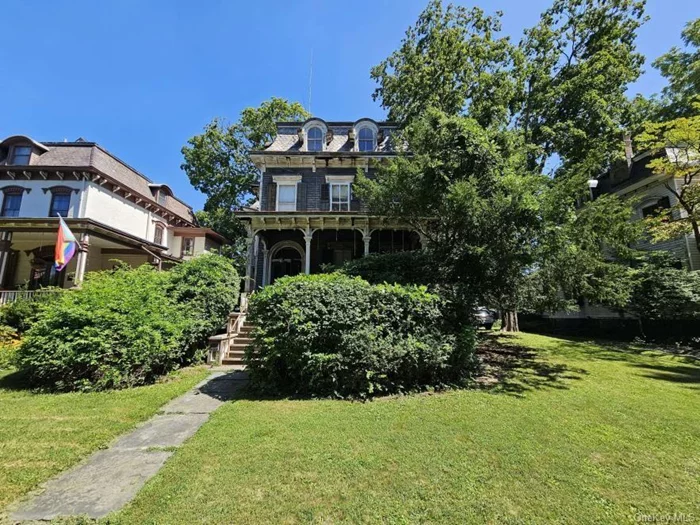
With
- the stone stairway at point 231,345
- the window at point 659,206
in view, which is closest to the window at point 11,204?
the stone stairway at point 231,345

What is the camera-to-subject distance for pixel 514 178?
7578 mm

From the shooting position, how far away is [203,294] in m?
9.52

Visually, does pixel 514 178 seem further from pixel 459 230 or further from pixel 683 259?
pixel 683 259

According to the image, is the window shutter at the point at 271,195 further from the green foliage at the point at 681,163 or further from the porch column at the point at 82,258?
the green foliage at the point at 681,163

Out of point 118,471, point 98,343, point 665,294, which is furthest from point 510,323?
point 118,471

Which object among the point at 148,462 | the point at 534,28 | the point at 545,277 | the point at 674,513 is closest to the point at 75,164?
the point at 148,462

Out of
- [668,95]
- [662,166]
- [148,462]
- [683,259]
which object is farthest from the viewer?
[668,95]

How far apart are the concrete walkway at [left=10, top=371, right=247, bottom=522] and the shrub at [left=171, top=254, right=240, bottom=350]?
3.59 metres

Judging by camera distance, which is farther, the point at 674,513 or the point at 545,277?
the point at 545,277

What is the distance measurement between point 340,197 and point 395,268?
804 centimetres

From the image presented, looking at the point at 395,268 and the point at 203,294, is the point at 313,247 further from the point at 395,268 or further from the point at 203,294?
the point at 203,294

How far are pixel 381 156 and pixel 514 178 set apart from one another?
10.1m

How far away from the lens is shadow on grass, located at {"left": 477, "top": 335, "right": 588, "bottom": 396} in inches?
269

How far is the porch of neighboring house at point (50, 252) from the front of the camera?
644 inches
